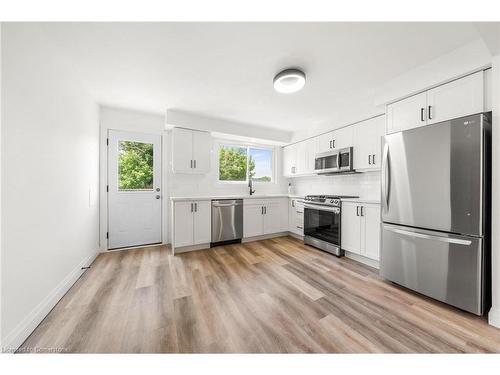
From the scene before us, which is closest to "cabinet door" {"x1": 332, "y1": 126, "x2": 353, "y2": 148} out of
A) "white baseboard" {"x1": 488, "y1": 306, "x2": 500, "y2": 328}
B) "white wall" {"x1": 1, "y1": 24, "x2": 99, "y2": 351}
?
"white baseboard" {"x1": 488, "y1": 306, "x2": 500, "y2": 328}

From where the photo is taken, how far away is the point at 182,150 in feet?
10.9

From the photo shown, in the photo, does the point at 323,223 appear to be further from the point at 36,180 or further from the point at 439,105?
the point at 36,180

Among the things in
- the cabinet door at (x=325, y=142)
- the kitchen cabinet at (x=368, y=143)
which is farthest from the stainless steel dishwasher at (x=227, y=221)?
the kitchen cabinet at (x=368, y=143)

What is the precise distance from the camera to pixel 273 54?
1709 mm

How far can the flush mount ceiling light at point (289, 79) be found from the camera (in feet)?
6.18

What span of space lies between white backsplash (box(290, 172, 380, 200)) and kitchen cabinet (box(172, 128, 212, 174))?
7.67 ft

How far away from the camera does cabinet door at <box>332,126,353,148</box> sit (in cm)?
307

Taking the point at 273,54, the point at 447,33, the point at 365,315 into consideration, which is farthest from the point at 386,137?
the point at 365,315

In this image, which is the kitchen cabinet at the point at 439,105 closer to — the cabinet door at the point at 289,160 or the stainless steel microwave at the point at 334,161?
the stainless steel microwave at the point at 334,161

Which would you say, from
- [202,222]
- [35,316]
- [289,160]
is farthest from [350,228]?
[35,316]

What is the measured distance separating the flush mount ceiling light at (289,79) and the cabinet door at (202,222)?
86.8 inches

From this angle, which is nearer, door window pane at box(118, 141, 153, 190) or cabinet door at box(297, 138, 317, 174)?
door window pane at box(118, 141, 153, 190)

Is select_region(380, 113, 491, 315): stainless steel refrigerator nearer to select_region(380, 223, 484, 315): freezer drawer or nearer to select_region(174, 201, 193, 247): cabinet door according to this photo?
select_region(380, 223, 484, 315): freezer drawer

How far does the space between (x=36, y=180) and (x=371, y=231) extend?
3.61 meters
